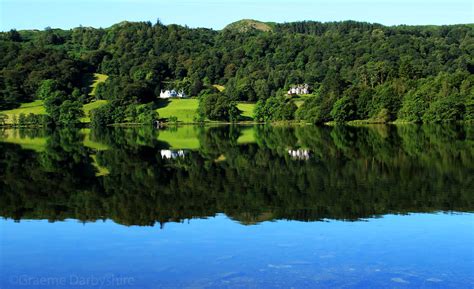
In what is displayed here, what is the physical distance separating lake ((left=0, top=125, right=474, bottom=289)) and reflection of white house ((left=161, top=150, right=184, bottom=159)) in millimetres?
7177

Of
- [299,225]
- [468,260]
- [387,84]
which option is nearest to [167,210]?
[299,225]

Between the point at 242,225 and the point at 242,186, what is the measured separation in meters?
8.57

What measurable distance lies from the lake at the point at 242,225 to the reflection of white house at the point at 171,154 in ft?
23.5

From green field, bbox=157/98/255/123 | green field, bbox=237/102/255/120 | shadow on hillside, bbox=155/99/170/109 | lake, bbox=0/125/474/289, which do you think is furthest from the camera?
shadow on hillside, bbox=155/99/170/109

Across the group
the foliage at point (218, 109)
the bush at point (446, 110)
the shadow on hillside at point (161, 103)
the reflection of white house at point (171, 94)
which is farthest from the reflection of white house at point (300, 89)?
the bush at point (446, 110)

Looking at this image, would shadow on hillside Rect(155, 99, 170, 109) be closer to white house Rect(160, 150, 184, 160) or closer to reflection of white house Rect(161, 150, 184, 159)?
white house Rect(160, 150, 184, 160)

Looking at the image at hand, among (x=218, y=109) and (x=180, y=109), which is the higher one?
(x=218, y=109)

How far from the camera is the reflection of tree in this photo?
2378cm

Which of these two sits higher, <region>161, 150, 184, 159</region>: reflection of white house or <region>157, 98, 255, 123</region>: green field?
<region>157, 98, 255, 123</region>: green field

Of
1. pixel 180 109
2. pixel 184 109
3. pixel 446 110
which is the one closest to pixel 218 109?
pixel 184 109

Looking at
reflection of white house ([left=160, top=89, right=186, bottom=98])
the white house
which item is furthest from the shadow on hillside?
the white house

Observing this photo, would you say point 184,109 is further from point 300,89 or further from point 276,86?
point 300,89

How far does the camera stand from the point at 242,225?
21188mm

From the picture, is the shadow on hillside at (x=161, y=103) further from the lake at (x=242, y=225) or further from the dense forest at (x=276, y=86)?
the lake at (x=242, y=225)
